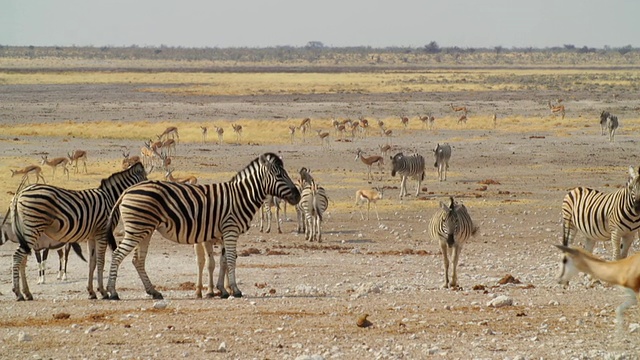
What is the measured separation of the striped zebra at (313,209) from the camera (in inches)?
847

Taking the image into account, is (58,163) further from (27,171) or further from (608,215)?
(608,215)

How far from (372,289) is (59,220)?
14.5ft

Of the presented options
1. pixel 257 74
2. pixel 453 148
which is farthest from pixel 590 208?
pixel 257 74

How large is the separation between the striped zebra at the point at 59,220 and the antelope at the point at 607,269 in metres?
7.08

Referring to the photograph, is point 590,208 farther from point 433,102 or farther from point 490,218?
point 433,102

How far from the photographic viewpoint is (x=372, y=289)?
1377 cm

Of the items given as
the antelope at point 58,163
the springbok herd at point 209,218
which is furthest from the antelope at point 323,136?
the springbok herd at point 209,218

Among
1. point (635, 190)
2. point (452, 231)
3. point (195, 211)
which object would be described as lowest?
point (452, 231)

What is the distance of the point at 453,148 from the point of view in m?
39.0

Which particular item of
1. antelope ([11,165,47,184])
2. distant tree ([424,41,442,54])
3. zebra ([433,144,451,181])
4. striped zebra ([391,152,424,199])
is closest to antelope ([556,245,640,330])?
striped zebra ([391,152,424,199])

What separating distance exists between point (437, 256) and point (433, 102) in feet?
150

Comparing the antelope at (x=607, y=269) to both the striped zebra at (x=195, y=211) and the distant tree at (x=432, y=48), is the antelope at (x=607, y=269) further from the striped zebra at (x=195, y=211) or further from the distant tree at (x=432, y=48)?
the distant tree at (x=432, y=48)

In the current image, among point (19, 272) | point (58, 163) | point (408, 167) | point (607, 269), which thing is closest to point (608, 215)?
point (607, 269)

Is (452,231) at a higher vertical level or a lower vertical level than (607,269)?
lower
